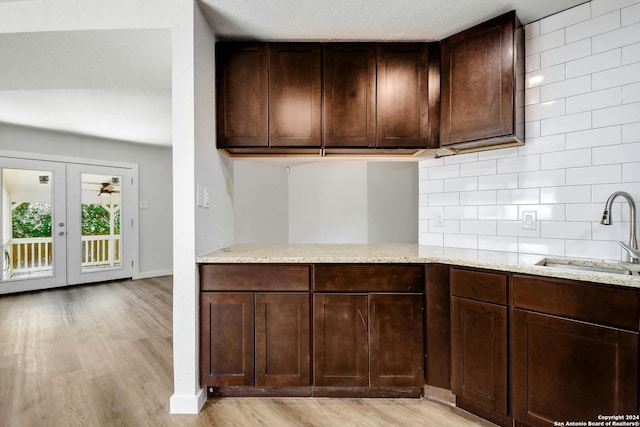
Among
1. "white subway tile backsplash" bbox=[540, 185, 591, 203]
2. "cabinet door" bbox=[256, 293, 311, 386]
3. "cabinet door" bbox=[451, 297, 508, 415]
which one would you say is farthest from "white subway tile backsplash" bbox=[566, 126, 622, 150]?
"cabinet door" bbox=[256, 293, 311, 386]

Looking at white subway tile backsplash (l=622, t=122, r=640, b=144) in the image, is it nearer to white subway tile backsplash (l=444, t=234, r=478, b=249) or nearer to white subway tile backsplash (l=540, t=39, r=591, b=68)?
white subway tile backsplash (l=540, t=39, r=591, b=68)

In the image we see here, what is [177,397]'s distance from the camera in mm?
1744

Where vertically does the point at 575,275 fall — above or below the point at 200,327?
above

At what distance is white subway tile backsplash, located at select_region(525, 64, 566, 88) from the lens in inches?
71.8

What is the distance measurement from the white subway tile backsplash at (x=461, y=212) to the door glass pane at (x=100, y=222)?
17.6ft

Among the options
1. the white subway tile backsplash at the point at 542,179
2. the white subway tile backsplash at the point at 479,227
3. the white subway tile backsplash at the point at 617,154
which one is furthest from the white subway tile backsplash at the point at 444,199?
the white subway tile backsplash at the point at 617,154

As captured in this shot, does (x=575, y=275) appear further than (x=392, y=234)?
No

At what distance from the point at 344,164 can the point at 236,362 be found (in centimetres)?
421

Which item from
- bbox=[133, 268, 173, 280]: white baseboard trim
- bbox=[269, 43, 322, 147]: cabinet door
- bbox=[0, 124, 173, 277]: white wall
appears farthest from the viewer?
bbox=[133, 268, 173, 280]: white baseboard trim

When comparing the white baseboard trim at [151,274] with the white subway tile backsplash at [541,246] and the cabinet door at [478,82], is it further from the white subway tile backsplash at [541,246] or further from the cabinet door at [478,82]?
the white subway tile backsplash at [541,246]

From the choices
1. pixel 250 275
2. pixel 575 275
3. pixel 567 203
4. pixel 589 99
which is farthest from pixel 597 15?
pixel 250 275

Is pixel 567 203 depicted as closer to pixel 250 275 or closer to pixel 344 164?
pixel 250 275

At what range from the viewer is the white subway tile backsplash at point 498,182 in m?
2.00

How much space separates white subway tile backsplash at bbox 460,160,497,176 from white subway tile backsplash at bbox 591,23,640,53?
78 centimetres
